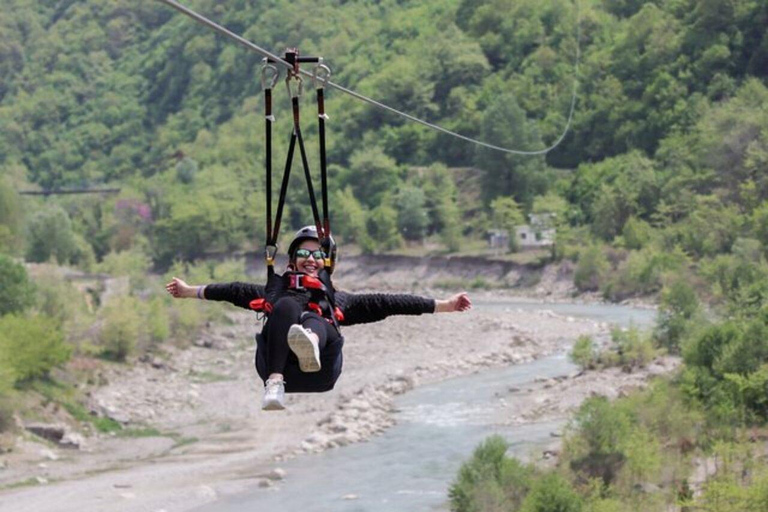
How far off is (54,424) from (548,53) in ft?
247

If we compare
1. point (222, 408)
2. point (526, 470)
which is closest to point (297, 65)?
point (526, 470)

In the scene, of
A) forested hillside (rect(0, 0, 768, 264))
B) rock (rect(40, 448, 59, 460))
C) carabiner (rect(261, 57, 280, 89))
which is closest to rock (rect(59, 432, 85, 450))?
rock (rect(40, 448, 59, 460))

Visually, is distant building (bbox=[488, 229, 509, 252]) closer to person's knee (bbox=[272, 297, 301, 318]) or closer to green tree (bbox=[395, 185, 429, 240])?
green tree (bbox=[395, 185, 429, 240])

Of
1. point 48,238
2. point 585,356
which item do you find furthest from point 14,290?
point 48,238

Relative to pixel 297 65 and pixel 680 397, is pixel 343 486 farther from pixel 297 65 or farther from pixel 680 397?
pixel 297 65

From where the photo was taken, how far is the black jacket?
11.6 m

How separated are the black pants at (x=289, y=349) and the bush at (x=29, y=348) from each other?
1138 inches

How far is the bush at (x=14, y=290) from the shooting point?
4484 centimetres

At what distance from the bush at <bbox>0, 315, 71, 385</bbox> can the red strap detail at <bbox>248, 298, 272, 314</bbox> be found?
28.6 metres

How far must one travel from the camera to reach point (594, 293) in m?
71.9

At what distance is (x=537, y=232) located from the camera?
83500 mm

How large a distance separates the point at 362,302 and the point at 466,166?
3454 inches

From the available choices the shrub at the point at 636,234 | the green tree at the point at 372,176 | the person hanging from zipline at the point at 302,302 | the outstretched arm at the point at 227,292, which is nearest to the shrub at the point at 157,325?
the shrub at the point at 636,234

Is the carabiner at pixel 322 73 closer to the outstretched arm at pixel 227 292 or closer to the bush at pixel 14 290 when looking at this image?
the outstretched arm at pixel 227 292
